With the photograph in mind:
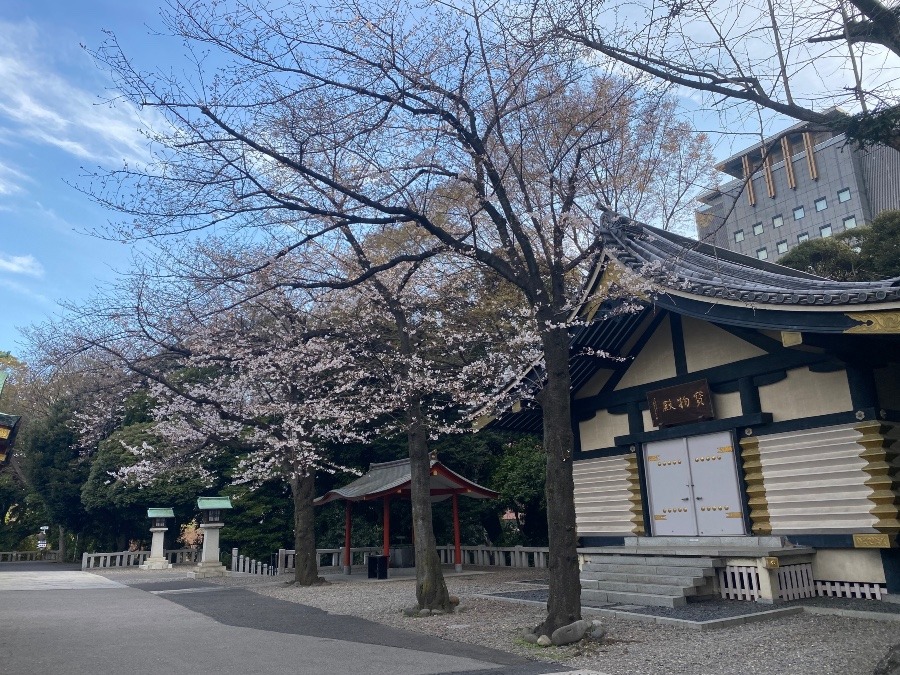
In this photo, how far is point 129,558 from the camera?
2948cm

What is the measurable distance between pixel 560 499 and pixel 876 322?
4812mm

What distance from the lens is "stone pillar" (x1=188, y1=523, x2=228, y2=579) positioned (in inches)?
920

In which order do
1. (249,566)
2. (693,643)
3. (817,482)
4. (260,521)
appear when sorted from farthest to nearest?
(260,521) → (249,566) → (817,482) → (693,643)

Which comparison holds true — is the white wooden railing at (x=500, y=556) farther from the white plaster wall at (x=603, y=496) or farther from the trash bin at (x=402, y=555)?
the white plaster wall at (x=603, y=496)

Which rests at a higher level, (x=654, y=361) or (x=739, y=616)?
(x=654, y=361)

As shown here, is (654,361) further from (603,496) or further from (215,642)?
(215,642)

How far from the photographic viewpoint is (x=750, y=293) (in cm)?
1044

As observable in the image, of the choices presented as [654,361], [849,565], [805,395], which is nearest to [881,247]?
[654,361]

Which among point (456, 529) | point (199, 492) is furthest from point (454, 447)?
point (199, 492)

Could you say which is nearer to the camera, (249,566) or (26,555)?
(249,566)

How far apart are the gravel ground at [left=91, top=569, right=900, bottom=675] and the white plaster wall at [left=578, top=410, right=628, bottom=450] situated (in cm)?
422

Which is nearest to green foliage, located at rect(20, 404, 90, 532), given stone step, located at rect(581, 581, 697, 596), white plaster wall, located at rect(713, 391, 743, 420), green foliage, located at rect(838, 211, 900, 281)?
stone step, located at rect(581, 581, 697, 596)

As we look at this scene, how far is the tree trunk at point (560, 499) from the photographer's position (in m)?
8.73

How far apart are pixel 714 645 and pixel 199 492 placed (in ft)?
83.3
